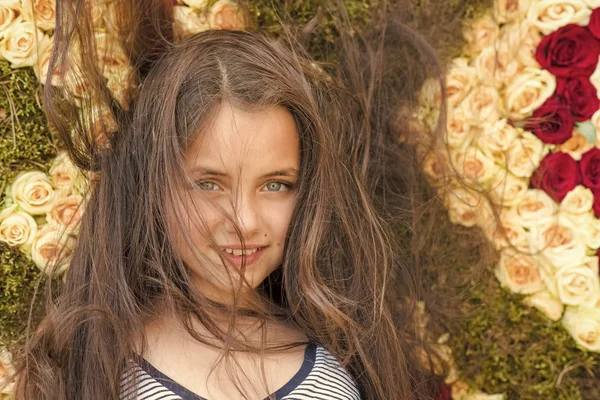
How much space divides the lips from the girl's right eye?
0.13 meters

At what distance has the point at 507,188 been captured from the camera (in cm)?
214

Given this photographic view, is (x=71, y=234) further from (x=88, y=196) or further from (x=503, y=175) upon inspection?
(x=503, y=175)

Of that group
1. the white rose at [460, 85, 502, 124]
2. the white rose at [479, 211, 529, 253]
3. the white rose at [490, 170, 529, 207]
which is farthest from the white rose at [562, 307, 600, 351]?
the white rose at [460, 85, 502, 124]

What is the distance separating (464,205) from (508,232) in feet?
0.40

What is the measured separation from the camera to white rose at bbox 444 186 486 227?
216cm

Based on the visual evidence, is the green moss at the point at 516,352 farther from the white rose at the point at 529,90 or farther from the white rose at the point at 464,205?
the white rose at the point at 529,90

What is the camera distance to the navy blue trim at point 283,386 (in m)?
1.75

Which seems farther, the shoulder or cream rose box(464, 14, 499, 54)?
cream rose box(464, 14, 499, 54)

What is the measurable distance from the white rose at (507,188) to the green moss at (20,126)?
41.0 inches

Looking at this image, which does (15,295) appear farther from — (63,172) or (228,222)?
(228,222)

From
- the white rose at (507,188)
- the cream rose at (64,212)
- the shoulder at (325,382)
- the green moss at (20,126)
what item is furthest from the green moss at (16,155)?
the white rose at (507,188)

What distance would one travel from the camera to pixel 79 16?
73.9 inches

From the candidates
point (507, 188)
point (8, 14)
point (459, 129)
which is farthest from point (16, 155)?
point (507, 188)

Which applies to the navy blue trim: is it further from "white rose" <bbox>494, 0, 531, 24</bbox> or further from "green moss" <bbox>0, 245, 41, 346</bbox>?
"white rose" <bbox>494, 0, 531, 24</bbox>
